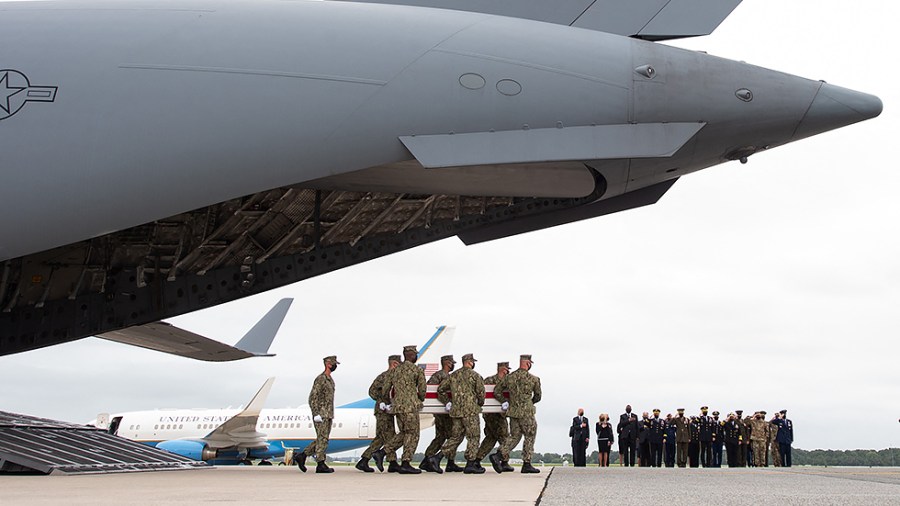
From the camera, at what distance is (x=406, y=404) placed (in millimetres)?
9414

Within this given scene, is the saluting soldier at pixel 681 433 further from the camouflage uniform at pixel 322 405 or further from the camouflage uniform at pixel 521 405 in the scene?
the camouflage uniform at pixel 322 405

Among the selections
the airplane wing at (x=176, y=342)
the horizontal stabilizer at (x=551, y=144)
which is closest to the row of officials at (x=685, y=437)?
the airplane wing at (x=176, y=342)

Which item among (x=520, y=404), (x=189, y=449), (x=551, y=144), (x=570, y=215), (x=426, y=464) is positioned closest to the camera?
(x=551, y=144)

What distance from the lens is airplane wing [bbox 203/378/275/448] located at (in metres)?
23.3

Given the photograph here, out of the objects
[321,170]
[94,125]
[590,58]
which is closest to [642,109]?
[590,58]

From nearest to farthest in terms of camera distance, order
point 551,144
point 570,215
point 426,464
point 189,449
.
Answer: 1. point 551,144
2. point 426,464
3. point 570,215
4. point 189,449

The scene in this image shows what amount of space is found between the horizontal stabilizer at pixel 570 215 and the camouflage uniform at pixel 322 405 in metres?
2.68

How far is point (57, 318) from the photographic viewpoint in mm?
11484

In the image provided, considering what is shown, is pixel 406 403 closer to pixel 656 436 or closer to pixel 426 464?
pixel 426 464

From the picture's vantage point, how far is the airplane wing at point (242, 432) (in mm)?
23344

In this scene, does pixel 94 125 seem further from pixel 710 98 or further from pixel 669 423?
pixel 669 423

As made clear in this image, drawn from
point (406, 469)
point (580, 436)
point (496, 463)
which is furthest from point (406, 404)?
point (580, 436)

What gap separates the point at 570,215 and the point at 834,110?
3.18 metres

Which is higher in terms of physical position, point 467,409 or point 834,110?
point 834,110
